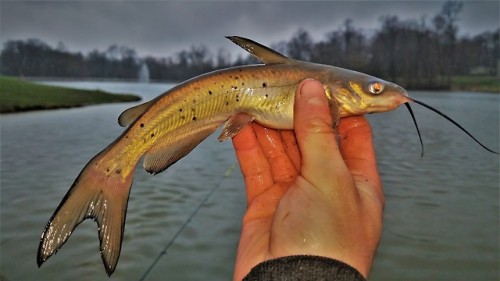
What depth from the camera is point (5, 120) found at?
2238 centimetres

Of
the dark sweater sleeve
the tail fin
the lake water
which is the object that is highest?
the tail fin

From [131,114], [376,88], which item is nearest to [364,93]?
[376,88]

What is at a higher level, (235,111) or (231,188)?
(235,111)

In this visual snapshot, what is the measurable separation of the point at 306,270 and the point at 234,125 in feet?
3.58

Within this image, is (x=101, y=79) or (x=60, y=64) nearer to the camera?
(x=60, y=64)

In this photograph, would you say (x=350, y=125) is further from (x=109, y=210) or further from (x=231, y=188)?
(x=231, y=188)

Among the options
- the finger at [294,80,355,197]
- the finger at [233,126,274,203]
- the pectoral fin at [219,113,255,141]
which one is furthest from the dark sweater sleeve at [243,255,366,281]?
the finger at [233,126,274,203]

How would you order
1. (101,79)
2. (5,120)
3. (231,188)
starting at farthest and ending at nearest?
1. (101,79)
2. (5,120)
3. (231,188)

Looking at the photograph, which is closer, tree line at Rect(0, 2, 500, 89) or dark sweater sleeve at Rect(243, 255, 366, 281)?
dark sweater sleeve at Rect(243, 255, 366, 281)

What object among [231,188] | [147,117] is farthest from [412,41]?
[147,117]

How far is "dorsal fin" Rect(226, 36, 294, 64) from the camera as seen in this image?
2.62 meters

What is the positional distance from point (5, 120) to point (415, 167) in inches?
830

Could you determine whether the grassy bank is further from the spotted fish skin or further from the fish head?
the fish head

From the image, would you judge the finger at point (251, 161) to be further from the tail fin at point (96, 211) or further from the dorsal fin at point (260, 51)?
the tail fin at point (96, 211)
